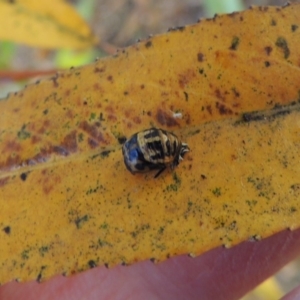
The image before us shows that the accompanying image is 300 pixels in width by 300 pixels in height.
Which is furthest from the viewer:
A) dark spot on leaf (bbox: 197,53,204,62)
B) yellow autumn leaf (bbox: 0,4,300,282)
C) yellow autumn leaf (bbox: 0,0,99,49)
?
yellow autumn leaf (bbox: 0,0,99,49)

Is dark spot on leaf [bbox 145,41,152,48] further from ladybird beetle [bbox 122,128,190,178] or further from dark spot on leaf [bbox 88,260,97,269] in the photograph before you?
dark spot on leaf [bbox 88,260,97,269]

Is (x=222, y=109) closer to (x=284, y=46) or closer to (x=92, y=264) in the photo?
(x=284, y=46)

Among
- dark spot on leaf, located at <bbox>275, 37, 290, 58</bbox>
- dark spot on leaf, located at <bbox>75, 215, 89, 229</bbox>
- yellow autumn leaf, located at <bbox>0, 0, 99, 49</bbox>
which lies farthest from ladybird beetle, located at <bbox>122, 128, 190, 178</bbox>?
yellow autumn leaf, located at <bbox>0, 0, 99, 49</bbox>

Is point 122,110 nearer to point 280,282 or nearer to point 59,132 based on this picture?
point 59,132

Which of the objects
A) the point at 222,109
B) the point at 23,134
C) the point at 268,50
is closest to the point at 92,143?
the point at 23,134

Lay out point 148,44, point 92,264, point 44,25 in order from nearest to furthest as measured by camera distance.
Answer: point 92,264
point 148,44
point 44,25

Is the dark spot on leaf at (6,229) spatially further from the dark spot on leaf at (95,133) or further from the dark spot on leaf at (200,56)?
the dark spot on leaf at (200,56)
